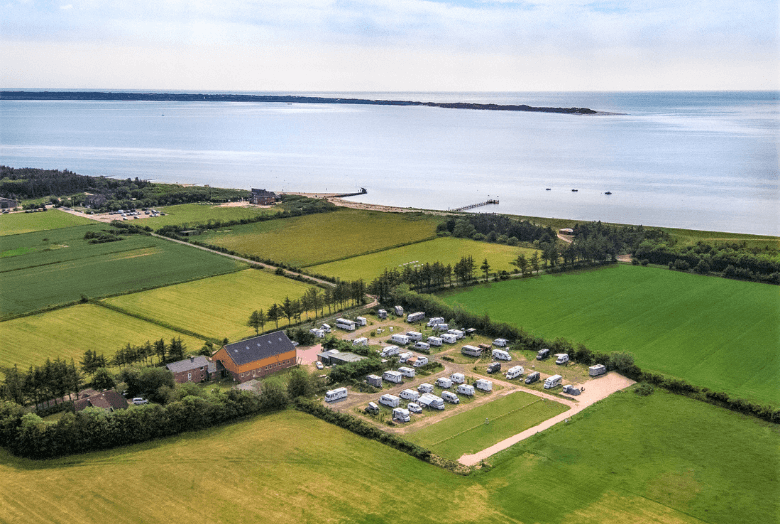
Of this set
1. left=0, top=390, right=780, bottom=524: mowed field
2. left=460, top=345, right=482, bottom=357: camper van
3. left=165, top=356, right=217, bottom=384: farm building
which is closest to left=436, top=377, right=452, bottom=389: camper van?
left=460, top=345, right=482, bottom=357: camper van

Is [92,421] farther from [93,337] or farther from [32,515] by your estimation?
[93,337]

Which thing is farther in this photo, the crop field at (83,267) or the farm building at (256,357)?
the crop field at (83,267)

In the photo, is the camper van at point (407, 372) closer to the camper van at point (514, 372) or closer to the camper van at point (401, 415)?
the camper van at point (401, 415)

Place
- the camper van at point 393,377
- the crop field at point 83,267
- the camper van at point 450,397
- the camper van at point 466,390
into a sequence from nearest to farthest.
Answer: the camper van at point 450,397 → the camper van at point 466,390 → the camper van at point 393,377 → the crop field at point 83,267

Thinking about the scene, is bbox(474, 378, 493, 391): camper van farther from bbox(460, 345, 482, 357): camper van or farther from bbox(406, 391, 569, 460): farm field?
bbox(460, 345, 482, 357): camper van

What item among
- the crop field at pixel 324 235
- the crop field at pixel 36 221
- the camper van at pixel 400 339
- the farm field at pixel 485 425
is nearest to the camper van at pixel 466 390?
the farm field at pixel 485 425

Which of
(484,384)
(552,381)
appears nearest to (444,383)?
(484,384)
